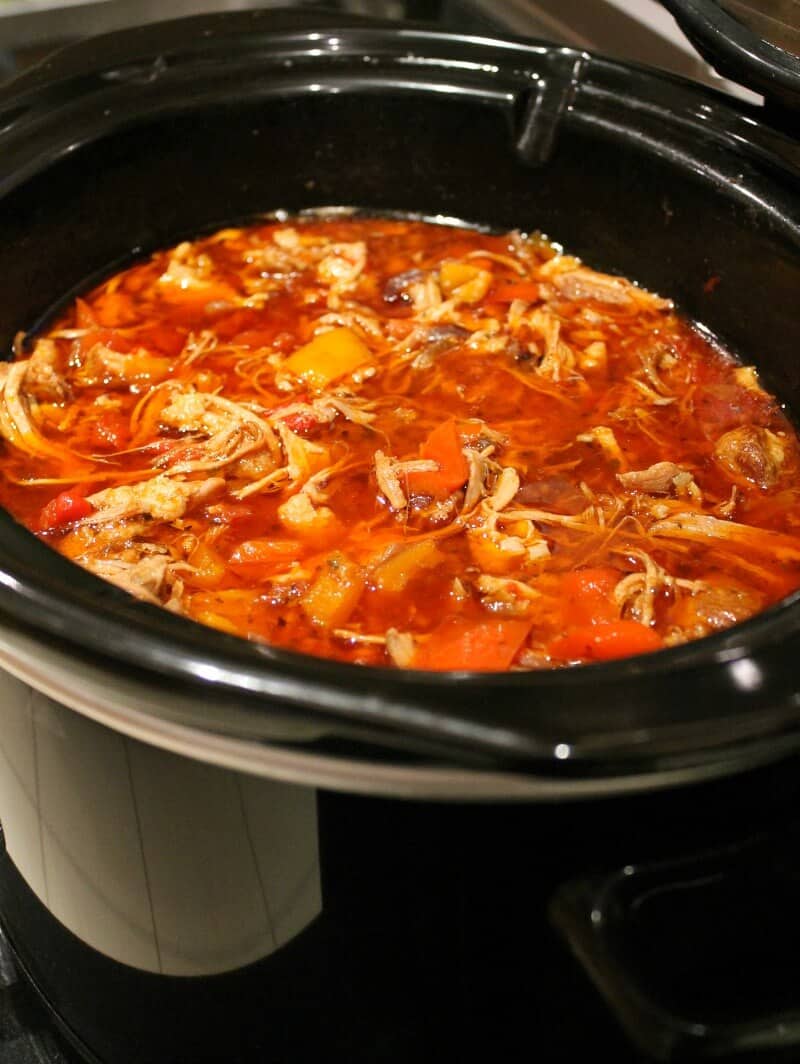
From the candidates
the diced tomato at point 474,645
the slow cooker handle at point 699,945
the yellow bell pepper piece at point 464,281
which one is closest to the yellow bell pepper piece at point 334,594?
the diced tomato at point 474,645

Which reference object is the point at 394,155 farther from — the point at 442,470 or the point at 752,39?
the point at 442,470

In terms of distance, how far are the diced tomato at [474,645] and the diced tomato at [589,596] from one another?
0.08m

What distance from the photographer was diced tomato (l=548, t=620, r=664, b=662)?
5.39ft

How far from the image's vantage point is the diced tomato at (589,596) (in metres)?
1.73

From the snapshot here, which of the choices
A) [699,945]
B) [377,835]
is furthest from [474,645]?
[699,945]

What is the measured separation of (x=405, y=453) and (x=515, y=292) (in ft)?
2.06

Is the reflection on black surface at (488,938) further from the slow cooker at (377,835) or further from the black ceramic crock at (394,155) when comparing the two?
the black ceramic crock at (394,155)

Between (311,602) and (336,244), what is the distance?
122 centimetres

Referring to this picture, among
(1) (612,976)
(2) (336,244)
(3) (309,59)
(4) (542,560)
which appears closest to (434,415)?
(4) (542,560)

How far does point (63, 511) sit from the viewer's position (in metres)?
1.91

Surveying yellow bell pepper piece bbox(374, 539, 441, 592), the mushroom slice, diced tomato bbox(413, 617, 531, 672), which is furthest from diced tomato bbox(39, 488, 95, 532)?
the mushroom slice

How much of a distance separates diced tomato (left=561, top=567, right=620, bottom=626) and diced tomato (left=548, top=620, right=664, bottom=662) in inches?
1.4

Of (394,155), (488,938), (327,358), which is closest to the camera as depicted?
(488,938)

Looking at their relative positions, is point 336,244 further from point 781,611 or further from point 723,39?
point 781,611
